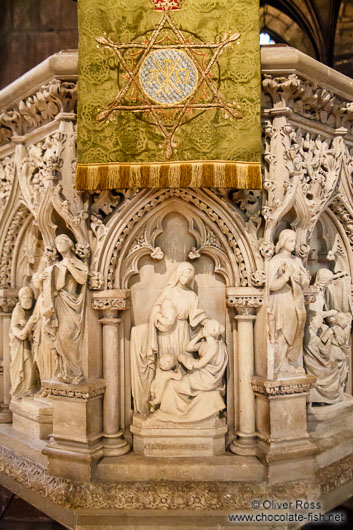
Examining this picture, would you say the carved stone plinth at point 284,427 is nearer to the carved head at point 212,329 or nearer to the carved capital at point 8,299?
the carved head at point 212,329

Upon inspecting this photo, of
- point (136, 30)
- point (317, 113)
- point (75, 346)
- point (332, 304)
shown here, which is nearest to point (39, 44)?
point (136, 30)

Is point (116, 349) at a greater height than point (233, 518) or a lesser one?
greater

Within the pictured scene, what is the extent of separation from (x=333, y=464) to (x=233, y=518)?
1203 millimetres

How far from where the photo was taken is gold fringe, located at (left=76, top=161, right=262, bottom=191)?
388 cm

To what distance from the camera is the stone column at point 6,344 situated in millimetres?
5082

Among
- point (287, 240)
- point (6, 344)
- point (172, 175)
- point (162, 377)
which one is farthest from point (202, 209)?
point (6, 344)

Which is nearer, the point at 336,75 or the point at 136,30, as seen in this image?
the point at 136,30

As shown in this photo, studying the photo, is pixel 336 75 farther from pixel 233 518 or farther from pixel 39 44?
pixel 39 44

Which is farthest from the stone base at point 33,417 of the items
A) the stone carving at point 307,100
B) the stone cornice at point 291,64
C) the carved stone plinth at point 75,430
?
the stone cornice at point 291,64

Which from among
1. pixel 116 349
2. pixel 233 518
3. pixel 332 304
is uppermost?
pixel 332 304

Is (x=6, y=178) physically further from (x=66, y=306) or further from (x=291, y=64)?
(x=291, y=64)

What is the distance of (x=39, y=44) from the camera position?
8.07 meters

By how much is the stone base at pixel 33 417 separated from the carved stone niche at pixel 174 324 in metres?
0.92

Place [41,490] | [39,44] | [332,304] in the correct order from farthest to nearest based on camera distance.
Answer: [39,44], [332,304], [41,490]
